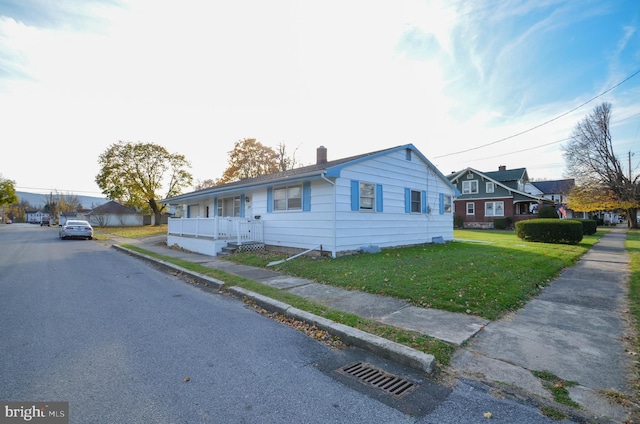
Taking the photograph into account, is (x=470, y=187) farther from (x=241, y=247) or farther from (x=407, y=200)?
(x=241, y=247)

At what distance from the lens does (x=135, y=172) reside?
141 ft

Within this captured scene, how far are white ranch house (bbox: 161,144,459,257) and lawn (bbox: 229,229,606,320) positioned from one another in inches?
54.7

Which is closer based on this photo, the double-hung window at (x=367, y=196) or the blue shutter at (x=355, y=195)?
the blue shutter at (x=355, y=195)

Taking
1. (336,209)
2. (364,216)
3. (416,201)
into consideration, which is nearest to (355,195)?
(364,216)

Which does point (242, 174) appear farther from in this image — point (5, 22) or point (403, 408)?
point (403, 408)

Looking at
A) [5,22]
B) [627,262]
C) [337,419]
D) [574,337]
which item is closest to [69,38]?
[5,22]

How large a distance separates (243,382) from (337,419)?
3.46 ft

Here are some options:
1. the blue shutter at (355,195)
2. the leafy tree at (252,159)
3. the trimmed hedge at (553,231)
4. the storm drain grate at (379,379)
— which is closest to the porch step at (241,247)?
the blue shutter at (355,195)

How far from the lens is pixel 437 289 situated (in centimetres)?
614

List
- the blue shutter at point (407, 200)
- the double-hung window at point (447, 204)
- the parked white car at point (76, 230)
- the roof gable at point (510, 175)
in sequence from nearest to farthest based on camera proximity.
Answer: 1. the blue shutter at point (407, 200)
2. the double-hung window at point (447, 204)
3. the parked white car at point (76, 230)
4. the roof gable at point (510, 175)

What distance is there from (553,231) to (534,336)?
1552cm

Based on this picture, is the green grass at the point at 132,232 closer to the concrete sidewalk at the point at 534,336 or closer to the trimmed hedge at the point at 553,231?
the concrete sidewalk at the point at 534,336

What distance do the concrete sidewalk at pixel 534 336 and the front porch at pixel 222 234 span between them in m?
6.46

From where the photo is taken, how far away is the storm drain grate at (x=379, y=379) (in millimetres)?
2941
